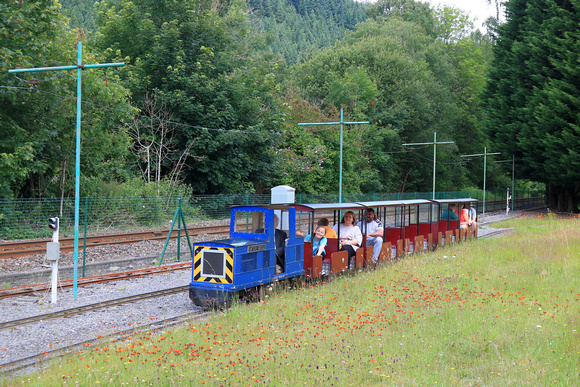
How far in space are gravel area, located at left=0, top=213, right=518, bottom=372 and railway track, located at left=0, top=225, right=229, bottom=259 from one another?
45 cm

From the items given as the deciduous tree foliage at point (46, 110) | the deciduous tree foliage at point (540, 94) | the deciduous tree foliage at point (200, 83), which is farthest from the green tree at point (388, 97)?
the deciduous tree foliage at point (46, 110)

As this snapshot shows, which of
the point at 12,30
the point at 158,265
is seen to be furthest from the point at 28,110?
the point at 158,265

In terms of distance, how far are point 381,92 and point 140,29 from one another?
28.4 m

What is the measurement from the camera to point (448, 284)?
12133 millimetres

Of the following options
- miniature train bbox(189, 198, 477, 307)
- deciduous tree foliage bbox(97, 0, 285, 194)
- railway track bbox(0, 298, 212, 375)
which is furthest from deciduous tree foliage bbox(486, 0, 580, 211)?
railway track bbox(0, 298, 212, 375)

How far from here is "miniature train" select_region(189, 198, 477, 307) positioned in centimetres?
1027

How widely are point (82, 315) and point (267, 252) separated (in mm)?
3753

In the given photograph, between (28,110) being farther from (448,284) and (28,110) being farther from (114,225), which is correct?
(448,284)

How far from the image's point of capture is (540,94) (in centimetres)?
4238

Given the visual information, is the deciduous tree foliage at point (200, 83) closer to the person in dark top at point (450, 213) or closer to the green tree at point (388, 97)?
the green tree at point (388, 97)

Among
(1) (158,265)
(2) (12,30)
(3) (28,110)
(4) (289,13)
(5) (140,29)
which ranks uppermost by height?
(4) (289,13)

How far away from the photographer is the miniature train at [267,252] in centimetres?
1027

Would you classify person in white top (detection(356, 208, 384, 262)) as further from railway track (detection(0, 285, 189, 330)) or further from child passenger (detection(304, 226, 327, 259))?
railway track (detection(0, 285, 189, 330))

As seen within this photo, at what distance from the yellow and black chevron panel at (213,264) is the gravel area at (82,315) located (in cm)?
80
